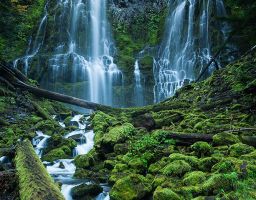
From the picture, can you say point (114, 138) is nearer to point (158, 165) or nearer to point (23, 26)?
point (158, 165)

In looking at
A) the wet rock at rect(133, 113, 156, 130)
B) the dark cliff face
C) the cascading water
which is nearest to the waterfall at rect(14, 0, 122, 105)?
the dark cliff face

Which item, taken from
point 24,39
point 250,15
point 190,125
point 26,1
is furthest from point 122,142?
point 26,1

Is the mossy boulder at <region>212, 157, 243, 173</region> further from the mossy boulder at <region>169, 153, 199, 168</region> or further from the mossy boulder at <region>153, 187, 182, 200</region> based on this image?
the mossy boulder at <region>153, 187, 182, 200</region>

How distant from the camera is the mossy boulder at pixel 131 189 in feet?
21.0

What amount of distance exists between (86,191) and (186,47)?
2301 centimetres

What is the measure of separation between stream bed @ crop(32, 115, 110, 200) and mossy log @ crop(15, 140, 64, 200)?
4.78 ft

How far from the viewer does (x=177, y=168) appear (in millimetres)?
6797

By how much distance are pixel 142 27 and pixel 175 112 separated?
2251cm

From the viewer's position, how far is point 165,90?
28141 mm

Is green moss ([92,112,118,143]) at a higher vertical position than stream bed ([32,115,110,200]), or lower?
higher

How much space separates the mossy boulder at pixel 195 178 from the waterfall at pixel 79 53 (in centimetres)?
2177

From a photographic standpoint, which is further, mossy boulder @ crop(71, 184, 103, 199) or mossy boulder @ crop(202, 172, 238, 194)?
mossy boulder @ crop(71, 184, 103, 199)

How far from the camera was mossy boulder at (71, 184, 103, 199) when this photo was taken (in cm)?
725

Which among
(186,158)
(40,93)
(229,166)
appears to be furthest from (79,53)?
(229,166)
